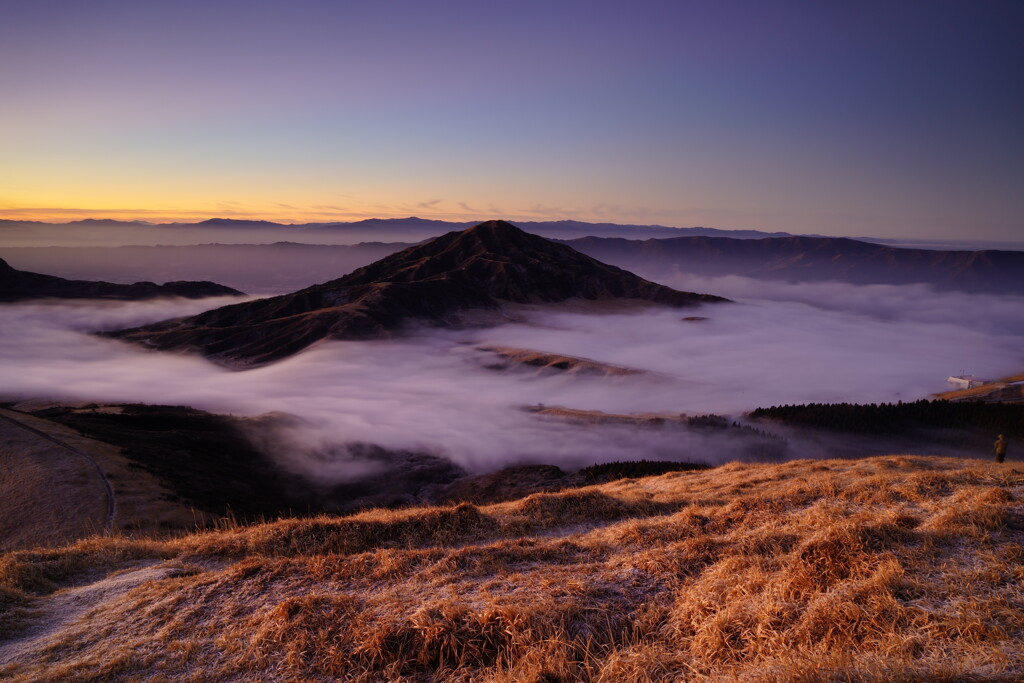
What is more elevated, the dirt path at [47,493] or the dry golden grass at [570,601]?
the dry golden grass at [570,601]

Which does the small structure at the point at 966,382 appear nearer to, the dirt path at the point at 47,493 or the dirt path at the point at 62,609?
the dirt path at the point at 62,609

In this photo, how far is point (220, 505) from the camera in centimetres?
5825

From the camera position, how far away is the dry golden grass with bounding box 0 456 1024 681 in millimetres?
5547

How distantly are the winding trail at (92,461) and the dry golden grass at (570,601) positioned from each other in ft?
112

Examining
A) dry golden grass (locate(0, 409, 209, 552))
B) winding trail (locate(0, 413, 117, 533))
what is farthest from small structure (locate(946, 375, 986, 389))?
winding trail (locate(0, 413, 117, 533))

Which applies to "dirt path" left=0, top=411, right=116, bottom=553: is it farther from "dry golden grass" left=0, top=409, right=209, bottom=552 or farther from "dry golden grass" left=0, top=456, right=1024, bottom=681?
"dry golden grass" left=0, top=456, right=1024, bottom=681

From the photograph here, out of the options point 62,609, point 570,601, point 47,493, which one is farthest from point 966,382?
point 47,493

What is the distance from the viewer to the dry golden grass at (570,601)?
18.2ft

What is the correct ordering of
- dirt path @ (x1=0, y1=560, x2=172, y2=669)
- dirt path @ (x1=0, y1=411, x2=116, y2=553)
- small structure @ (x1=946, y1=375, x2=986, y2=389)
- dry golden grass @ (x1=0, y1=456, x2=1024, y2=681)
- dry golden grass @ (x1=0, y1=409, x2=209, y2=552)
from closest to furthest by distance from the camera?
dry golden grass @ (x1=0, y1=456, x2=1024, y2=681), dirt path @ (x1=0, y1=560, x2=172, y2=669), dirt path @ (x1=0, y1=411, x2=116, y2=553), dry golden grass @ (x1=0, y1=409, x2=209, y2=552), small structure @ (x1=946, y1=375, x2=986, y2=389)

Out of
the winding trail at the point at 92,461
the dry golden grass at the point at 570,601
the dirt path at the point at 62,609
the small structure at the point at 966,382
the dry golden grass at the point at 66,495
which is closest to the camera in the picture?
the dry golden grass at the point at 570,601

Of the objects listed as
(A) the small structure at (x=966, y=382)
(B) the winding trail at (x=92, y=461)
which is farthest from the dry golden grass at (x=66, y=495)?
(A) the small structure at (x=966, y=382)

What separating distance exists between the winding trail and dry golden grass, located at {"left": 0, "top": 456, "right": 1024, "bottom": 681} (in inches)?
1339

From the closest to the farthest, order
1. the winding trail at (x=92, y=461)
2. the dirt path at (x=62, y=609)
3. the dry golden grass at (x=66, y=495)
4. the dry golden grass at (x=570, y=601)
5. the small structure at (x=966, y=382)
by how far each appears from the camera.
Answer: the dry golden grass at (x=570, y=601), the dirt path at (x=62, y=609), the dry golden grass at (x=66, y=495), the winding trail at (x=92, y=461), the small structure at (x=966, y=382)

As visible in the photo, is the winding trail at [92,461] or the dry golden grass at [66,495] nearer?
the dry golden grass at [66,495]
